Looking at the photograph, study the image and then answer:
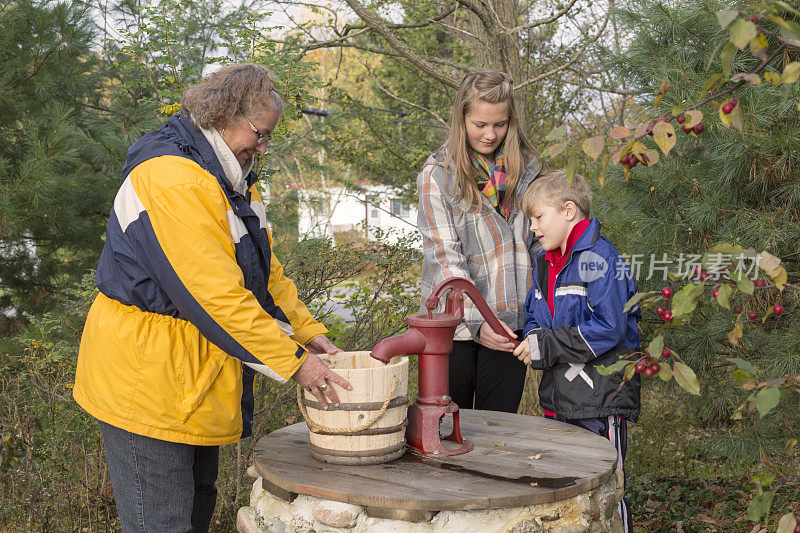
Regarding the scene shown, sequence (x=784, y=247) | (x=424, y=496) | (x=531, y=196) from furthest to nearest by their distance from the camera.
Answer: (x=784, y=247), (x=531, y=196), (x=424, y=496)

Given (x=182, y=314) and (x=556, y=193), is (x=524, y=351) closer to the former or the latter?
(x=556, y=193)

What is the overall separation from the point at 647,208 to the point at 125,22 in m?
3.60

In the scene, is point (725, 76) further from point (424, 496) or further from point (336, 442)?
point (336, 442)

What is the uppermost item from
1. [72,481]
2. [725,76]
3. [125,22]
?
[125,22]

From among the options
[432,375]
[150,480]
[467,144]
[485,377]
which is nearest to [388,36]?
[467,144]

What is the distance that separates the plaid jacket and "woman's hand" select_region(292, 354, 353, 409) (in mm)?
932

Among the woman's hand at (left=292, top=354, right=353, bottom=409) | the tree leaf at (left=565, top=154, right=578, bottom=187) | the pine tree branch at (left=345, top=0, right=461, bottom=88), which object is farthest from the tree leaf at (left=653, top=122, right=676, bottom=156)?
the pine tree branch at (left=345, top=0, right=461, bottom=88)

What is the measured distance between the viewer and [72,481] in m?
3.73

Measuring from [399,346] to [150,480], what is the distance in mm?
798

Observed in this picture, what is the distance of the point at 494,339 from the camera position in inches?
111

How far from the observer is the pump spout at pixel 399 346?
2223 mm

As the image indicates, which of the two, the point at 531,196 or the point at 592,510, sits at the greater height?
the point at 531,196

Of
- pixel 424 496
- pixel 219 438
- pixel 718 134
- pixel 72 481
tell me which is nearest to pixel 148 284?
pixel 219 438

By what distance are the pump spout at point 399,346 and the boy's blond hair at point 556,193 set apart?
0.77 m
